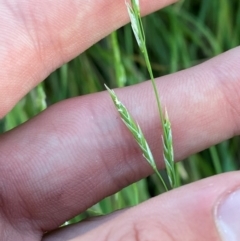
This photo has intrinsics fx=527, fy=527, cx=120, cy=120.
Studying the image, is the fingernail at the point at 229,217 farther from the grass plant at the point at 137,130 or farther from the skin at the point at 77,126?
the skin at the point at 77,126

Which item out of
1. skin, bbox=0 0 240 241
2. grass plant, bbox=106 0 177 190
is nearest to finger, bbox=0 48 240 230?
skin, bbox=0 0 240 241

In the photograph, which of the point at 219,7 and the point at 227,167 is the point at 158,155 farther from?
the point at 219,7

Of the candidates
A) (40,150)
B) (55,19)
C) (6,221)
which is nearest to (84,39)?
(55,19)

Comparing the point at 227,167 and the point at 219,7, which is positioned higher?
the point at 219,7

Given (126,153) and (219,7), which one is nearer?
(126,153)

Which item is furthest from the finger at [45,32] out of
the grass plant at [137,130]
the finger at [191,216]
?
the finger at [191,216]

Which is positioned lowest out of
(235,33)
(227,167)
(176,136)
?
(227,167)
